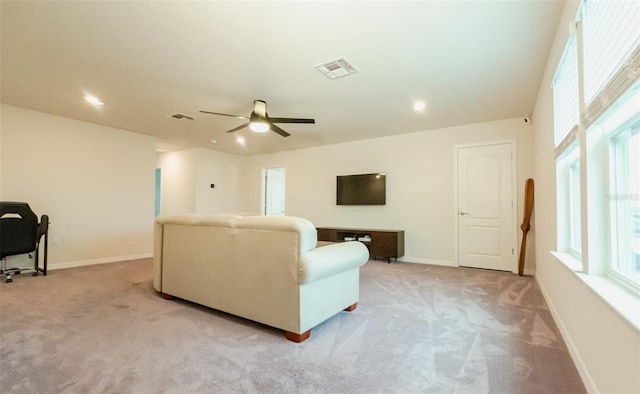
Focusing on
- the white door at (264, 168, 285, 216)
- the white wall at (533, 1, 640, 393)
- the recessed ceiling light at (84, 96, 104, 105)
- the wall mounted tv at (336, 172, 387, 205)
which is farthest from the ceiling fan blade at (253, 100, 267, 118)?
the white door at (264, 168, 285, 216)

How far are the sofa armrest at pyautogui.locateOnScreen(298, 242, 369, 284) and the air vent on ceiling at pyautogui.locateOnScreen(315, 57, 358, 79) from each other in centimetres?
172

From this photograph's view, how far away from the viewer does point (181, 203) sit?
693 centimetres

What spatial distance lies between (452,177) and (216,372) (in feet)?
14.6

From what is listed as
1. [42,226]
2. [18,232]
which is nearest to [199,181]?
[42,226]

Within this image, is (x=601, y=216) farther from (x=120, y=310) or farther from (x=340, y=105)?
(x=120, y=310)

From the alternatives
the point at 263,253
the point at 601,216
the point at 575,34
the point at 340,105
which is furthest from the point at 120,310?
the point at 575,34

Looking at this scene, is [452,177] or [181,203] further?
[181,203]

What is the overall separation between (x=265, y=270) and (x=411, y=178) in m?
3.79

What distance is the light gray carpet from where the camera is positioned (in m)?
1.57

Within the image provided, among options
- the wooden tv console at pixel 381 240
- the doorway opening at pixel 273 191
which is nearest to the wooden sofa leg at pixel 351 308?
the wooden tv console at pixel 381 240

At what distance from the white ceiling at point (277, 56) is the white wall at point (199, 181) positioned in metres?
2.39

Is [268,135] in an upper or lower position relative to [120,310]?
upper

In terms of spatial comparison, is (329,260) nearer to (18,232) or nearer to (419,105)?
(419,105)

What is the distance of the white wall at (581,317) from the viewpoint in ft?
3.68
